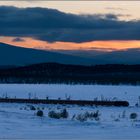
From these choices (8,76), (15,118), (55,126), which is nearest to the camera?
(55,126)

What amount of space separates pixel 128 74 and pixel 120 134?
4969 inches

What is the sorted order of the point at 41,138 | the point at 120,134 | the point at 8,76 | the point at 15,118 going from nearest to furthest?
the point at 41,138 < the point at 120,134 < the point at 15,118 < the point at 8,76

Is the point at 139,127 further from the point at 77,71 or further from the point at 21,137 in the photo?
the point at 77,71

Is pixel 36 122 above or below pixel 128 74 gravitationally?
below

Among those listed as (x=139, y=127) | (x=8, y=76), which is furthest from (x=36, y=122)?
(x=8, y=76)

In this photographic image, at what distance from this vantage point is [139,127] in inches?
886

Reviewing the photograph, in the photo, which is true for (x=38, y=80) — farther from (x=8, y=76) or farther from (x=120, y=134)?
(x=120, y=134)

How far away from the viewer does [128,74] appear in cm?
14600

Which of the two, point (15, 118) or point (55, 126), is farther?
point (15, 118)

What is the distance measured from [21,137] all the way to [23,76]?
129 m

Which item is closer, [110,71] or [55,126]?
[55,126]

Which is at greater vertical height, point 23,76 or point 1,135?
point 23,76

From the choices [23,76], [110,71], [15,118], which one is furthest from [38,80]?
[15,118]

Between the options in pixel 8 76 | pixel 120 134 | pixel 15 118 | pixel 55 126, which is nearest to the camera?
pixel 120 134
